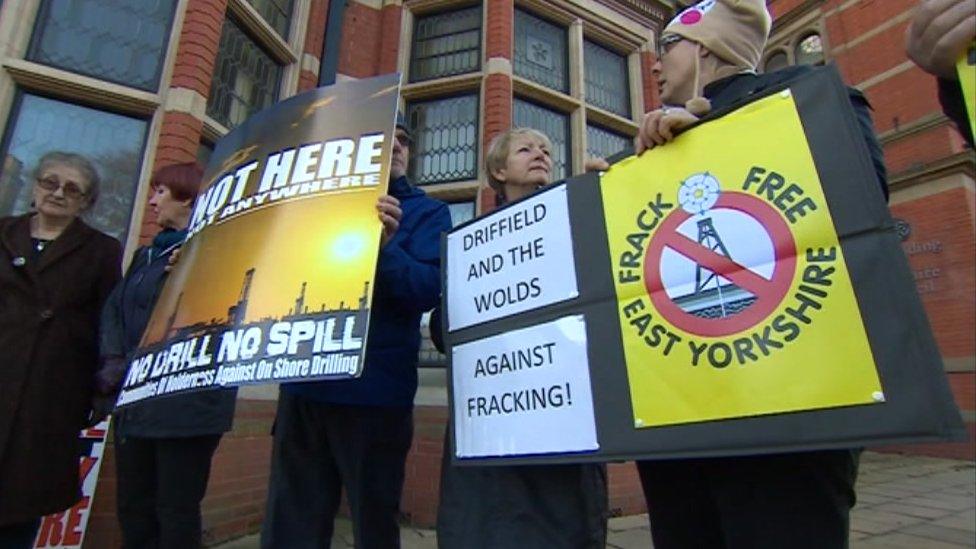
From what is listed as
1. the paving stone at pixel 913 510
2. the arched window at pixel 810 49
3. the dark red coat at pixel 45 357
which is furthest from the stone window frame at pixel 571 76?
the arched window at pixel 810 49

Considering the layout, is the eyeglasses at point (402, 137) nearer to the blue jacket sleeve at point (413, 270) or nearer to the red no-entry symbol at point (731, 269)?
the blue jacket sleeve at point (413, 270)

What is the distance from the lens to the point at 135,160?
380 cm

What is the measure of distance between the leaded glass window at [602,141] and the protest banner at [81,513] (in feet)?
16.9

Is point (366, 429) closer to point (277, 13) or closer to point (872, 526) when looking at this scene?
point (872, 526)

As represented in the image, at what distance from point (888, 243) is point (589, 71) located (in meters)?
6.34

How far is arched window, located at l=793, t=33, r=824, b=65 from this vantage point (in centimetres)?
1165

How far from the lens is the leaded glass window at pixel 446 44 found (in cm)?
598

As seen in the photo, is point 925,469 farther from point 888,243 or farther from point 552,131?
point 888,243

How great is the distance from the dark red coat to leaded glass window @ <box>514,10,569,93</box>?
4.91 m

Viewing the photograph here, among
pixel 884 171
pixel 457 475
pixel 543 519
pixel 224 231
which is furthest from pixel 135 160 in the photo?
pixel 884 171

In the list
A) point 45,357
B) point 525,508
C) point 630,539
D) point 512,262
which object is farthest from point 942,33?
point 630,539

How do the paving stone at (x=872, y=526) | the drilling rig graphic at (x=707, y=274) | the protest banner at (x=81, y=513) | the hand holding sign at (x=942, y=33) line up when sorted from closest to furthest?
the hand holding sign at (x=942, y=33)
the drilling rig graphic at (x=707, y=274)
the protest banner at (x=81, y=513)
the paving stone at (x=872, y=526)

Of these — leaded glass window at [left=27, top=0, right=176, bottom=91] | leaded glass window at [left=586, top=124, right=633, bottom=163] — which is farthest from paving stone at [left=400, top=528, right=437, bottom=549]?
leaded glass window at [left=586, top=124, right=633, bottom=163]

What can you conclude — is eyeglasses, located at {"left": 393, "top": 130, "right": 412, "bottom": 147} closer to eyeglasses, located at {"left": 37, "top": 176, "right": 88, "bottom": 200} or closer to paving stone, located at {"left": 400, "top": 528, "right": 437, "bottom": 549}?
eyeglasses, located at {"left": 37, "top": 176, "right": 88, "bottom": 200}
